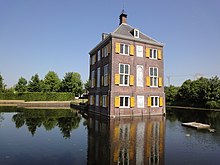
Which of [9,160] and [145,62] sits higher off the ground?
[145,62]

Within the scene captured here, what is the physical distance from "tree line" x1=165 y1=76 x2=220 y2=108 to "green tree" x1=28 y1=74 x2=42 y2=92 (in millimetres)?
39970

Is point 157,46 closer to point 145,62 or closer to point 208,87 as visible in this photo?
point 145,62

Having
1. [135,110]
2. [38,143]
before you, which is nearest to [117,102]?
[135,110]

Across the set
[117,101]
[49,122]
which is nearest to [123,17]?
[117,101]

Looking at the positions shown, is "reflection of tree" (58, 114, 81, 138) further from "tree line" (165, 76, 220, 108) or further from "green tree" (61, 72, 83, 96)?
"green tree" (61, 72, 83, 96)

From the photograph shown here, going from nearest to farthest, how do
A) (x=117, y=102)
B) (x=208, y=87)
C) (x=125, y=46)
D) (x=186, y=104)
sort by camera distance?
(x=117, y=102), (x=125, y=46), (x=208, y=87), (x=186, y=104)

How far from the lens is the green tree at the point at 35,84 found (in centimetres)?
5719

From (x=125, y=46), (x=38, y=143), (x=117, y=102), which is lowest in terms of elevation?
(x=38, y=143)

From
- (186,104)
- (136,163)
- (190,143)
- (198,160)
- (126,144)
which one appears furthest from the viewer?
(186,104)

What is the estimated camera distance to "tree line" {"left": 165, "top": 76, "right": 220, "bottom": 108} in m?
39.5

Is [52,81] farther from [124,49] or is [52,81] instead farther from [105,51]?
[124,49]

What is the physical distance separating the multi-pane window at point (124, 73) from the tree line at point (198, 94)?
25.4 meters

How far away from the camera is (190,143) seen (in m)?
10.9

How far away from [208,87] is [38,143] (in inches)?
1563
